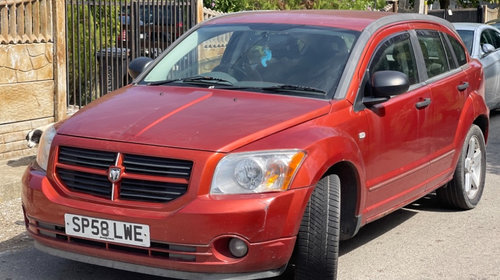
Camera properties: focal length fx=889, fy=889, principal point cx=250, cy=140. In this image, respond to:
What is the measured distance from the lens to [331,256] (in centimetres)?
515

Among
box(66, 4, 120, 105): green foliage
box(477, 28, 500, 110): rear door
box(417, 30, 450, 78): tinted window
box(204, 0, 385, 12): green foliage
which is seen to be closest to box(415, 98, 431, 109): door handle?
box(417, 30, 450, 78): tinted window

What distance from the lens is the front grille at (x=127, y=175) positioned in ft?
16.0

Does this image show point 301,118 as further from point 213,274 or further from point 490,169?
point 490,169

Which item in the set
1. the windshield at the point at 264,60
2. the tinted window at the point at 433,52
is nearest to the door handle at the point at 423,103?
the tinted window at the point at 433,52

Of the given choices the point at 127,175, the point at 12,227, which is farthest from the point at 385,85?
the point at 12,227

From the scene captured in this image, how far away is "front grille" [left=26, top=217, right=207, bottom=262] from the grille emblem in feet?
1.17

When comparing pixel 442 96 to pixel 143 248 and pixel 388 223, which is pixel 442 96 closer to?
pixel 388 223

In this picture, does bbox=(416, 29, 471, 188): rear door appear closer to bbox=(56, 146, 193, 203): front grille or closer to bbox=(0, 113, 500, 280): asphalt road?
bbox=(0, 113, 500, 280): asphalt road

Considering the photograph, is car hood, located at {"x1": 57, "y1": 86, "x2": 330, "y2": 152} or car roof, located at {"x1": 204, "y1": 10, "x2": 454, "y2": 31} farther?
car roof, located at {"x1": 204, "y1": 10, "x2": 454, "y2": 31}

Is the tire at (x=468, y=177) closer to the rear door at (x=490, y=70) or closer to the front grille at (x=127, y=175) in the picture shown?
the front grille at (x=127, y=175)

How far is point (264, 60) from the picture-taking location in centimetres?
617

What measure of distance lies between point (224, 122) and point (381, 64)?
161cm

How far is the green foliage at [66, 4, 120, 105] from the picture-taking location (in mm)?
10977

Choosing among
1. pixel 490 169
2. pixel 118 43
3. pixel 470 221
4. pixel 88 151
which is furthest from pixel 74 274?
pixel 118 43
